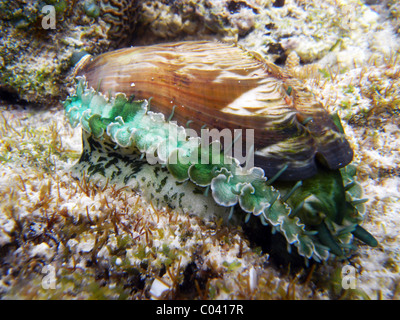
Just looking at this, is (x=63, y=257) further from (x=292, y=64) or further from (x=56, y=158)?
(x=292, y=64)

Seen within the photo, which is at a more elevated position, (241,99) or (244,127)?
(241,99)

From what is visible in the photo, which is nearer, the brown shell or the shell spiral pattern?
the shell spiral pattern

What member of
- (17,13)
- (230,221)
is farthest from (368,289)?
(17,13)

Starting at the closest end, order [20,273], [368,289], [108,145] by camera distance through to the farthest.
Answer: [20,273] < [368,289] < [108,145]

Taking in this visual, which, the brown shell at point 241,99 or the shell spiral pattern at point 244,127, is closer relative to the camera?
the shell spiral pattern at point 244,127

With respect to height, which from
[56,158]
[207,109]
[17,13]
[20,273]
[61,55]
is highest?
[17,13]
